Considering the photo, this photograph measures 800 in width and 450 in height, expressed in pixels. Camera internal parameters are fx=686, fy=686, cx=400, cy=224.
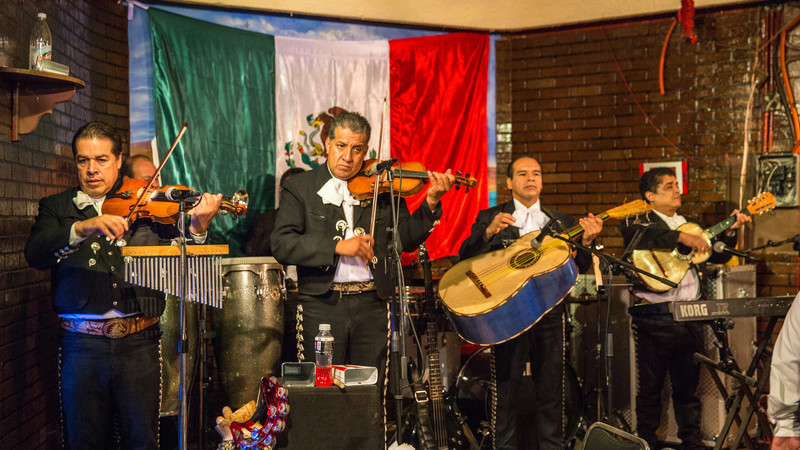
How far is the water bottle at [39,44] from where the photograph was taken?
141 inches

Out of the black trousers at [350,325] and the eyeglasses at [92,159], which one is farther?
the black trousers at [350,325]

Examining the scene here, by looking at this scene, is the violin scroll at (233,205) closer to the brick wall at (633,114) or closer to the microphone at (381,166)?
the microphone at (381,166)

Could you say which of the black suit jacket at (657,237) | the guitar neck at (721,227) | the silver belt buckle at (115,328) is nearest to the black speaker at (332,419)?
the silver belt buckle at (115,328)

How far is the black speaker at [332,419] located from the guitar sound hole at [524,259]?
137 centimetres

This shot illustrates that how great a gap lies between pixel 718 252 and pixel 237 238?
359 cm

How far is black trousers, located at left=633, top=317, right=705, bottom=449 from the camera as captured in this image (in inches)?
187

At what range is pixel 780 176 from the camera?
5676mm

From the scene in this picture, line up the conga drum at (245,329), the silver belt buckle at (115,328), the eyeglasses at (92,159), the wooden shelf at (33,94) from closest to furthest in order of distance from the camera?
the silver belt buckle at (115,328) < the eyeglasses at (92,159) < the wooden shelf at (33,94) < the conga drum at (245,329)

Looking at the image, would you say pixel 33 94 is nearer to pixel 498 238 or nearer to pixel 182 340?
pixel 182 340

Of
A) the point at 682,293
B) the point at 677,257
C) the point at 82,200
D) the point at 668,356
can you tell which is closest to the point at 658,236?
the point at 677,257

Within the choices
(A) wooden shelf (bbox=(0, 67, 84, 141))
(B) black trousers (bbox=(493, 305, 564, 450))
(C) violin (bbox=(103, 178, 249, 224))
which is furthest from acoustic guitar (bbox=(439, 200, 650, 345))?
(A) wooden shelf (bbox=(0, 67, 84, 141))

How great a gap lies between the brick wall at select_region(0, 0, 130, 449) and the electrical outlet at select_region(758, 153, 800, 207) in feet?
17.3

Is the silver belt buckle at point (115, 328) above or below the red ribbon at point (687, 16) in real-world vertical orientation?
below

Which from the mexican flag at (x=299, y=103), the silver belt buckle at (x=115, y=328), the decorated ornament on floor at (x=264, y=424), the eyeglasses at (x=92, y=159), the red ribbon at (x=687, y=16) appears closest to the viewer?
the decorated ornament on floor at (x=264, y=424)
